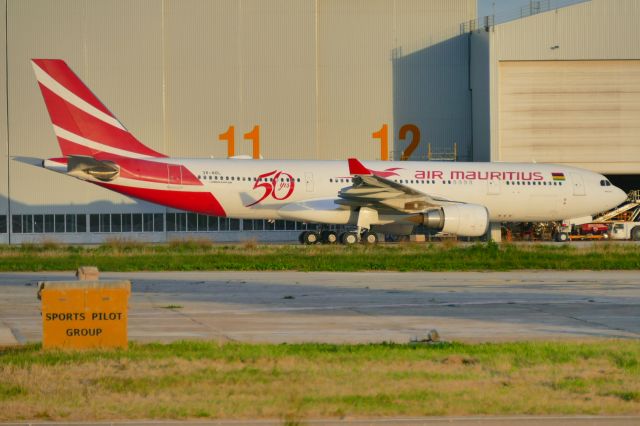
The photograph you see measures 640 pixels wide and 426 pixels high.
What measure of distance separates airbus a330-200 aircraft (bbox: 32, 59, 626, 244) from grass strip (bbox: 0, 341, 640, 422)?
24.4m

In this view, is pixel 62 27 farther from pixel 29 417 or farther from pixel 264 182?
pixel 29 417

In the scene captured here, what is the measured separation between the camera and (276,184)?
129 feet

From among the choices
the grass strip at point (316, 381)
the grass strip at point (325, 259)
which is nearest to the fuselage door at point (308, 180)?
the grass strip at point (325, 259)

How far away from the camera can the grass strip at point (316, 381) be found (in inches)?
376

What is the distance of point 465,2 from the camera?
2067 inches

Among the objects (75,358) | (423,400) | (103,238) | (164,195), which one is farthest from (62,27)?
(423,400)

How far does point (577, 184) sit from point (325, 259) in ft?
55.2

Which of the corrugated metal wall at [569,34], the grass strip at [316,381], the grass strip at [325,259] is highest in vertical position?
the corrugated metal wall at [569,34]

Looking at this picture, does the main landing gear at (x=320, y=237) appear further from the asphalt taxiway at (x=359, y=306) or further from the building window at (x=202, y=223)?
the asphalt taxiway at (x=359, y=306)

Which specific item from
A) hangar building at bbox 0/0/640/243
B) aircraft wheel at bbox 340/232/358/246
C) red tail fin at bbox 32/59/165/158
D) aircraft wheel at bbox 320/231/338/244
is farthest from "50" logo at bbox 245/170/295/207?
hangar building at bbox 0/0/640/243

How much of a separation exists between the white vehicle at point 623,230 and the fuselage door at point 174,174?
21.1 m

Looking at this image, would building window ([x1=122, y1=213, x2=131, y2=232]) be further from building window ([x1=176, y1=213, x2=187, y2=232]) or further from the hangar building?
building window ([x1=176, y1=213, x2=187, y2=232])

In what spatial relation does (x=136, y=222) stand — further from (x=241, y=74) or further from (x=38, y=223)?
(x=241, y=74)

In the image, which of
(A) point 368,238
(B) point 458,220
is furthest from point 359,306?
(A) point 368,238
